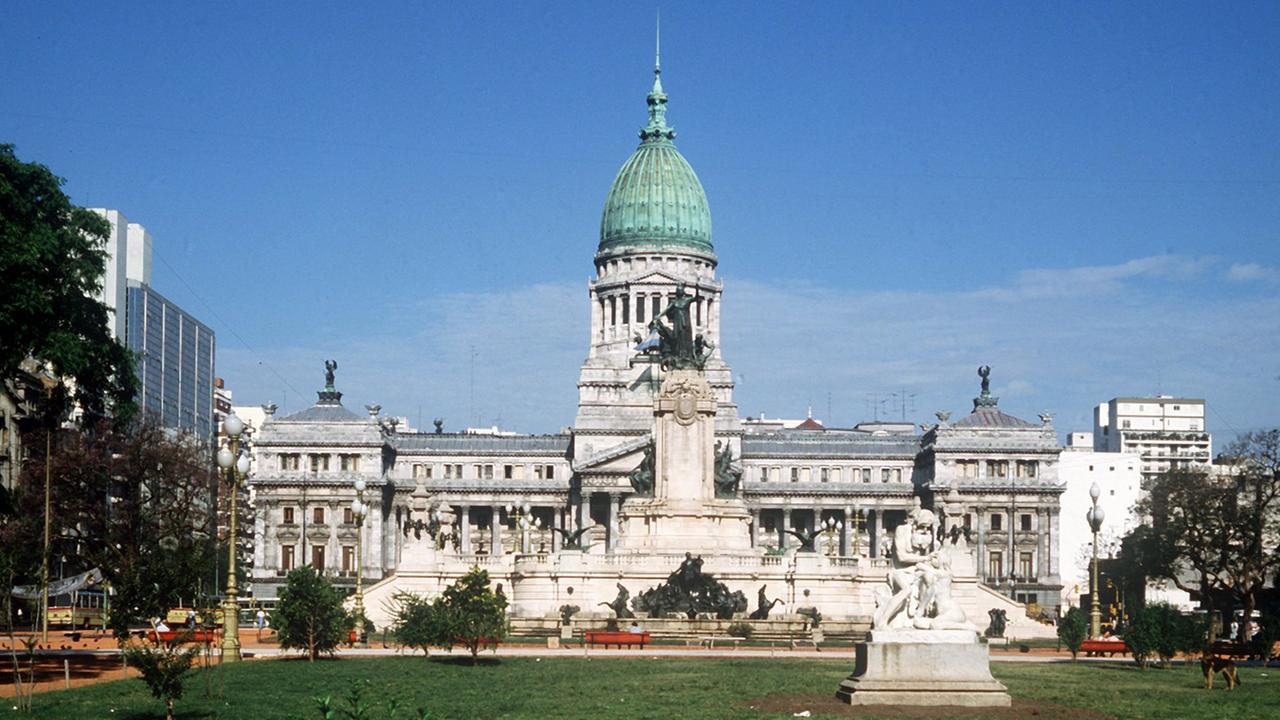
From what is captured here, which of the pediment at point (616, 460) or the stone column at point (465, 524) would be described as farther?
the stone column at point (465, 524)

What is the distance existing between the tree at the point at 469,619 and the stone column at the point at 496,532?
106247 mm

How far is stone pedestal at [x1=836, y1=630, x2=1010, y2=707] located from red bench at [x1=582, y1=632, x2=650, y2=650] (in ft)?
95.3

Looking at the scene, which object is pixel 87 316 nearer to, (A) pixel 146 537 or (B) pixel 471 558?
(A) pixel 146 537

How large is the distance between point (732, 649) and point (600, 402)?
361 ft

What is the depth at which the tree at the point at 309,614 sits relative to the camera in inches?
2191

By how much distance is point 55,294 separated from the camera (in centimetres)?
6600

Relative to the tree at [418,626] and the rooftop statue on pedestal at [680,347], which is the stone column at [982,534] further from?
the tree at [418,626]

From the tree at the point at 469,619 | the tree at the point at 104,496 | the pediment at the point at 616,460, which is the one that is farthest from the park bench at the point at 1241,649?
the pediment at the point at 616,460

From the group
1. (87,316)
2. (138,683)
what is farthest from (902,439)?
(138,683)

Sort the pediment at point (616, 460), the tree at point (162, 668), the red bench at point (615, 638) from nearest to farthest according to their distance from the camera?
the tree at point (162, 668) < the red bench at point (615, 638) < the pediment at point (616, 460)

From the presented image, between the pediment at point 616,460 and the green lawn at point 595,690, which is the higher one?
the pediment at point 616,460

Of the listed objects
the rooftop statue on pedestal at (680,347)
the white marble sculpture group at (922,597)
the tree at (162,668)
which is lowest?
the tree at (162,668)

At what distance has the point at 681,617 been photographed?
77.9 metres

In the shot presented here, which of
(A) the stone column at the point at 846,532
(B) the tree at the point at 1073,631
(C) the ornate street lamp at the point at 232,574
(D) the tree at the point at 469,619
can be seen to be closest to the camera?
(C) the ornate street lamp at the point at 232,574
